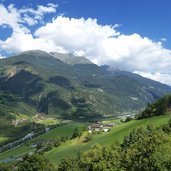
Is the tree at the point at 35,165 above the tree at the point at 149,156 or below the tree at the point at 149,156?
below

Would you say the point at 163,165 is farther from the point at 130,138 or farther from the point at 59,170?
the point at 130,138

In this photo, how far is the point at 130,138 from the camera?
144375 millimetres

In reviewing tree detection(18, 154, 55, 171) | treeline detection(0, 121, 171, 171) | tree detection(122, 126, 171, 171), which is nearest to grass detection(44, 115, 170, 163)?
tree detection(18, 154, 55, 171)

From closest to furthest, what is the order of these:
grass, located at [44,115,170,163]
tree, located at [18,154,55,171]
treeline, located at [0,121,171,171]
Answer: treeline, located at [0,121,171,171] < tree, located at [18,154,55,171] < grass, located at [44,115,170,163]

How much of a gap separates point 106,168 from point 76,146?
88323 millimetres

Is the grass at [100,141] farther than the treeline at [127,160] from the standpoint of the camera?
Yes

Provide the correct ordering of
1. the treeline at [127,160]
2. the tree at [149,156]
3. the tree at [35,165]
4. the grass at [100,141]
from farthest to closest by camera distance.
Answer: the grass at [100,141] → the tree at [35,165] → the treeline at [127,160] → the tree at [149,156]

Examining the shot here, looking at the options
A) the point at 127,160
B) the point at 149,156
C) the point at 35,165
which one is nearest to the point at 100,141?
the point at 35,165

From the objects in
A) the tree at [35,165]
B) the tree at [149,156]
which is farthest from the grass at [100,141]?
the tree at [149,156]

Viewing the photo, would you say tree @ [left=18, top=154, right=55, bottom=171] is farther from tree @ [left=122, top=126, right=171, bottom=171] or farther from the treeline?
tree @ [left=122, top=126, right=171, bottom=171]

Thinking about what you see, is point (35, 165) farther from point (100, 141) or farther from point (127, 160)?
point (100, 141)

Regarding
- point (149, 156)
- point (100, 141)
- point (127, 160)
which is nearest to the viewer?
point (149, 156)

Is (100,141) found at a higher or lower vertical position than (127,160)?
higher

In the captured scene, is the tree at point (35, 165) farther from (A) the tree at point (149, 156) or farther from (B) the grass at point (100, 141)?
(B) the grass at point (100, 141)
